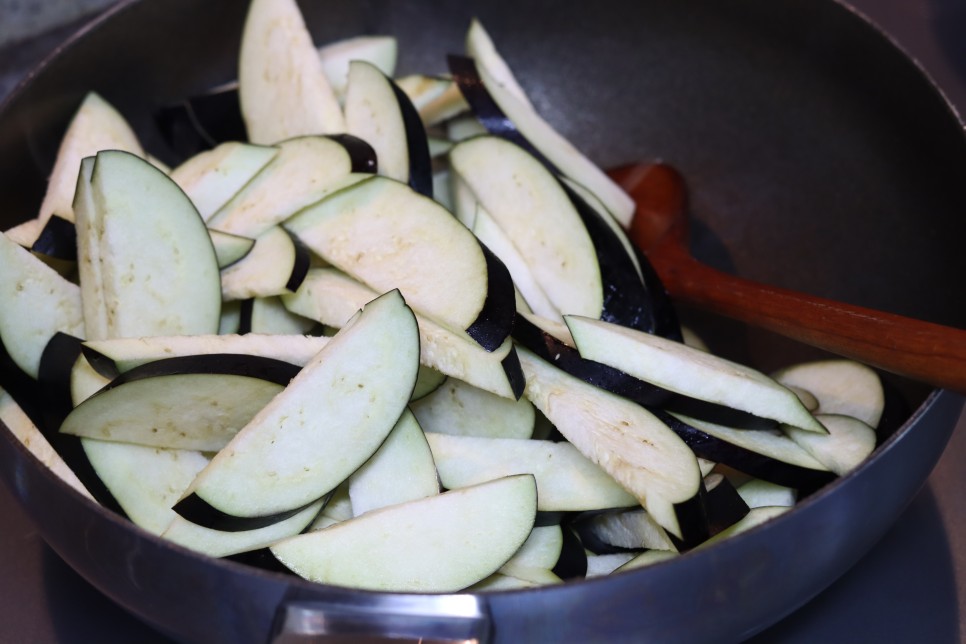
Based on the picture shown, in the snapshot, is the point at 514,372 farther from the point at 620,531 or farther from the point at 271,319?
the point at 271,319

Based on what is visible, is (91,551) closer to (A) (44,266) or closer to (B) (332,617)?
(B) (332,617)

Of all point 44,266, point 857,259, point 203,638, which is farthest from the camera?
point 857,259

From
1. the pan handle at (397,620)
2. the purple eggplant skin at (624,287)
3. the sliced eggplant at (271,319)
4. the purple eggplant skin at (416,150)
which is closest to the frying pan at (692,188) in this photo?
the pan handle at (397,620)

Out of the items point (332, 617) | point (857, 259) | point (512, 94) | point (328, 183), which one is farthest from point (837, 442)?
point (512, 94)

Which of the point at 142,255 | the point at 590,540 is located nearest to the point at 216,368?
the point at 142,255

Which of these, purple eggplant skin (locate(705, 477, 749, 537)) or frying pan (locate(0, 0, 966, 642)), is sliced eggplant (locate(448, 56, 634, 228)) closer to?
frying pan (locate(0, 0, 966, 642))

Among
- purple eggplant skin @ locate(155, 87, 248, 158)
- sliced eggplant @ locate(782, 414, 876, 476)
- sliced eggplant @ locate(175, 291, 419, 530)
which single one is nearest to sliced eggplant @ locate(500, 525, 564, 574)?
sliced eggplant @ locate(175, 291, 419, 530)
